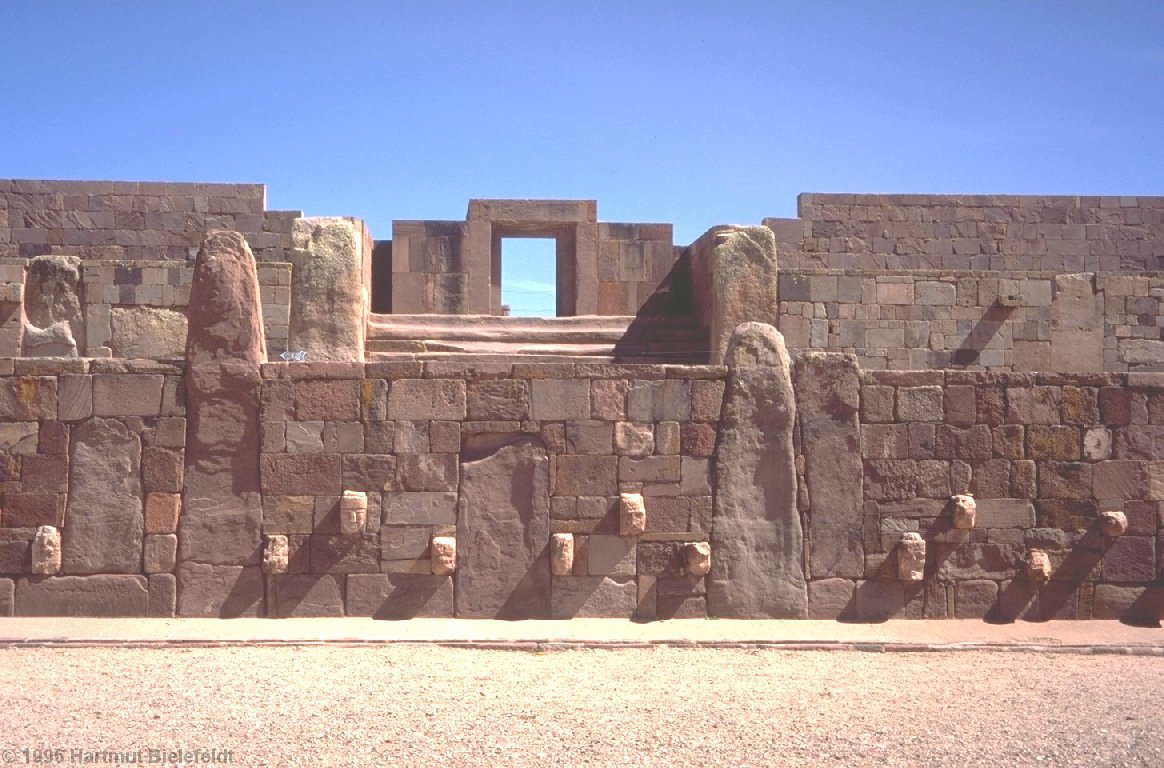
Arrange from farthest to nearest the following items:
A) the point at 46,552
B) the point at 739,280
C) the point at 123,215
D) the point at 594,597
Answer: the point at 123,215 → the point at 739,280 → the point at 594,597 → the point at 46,552

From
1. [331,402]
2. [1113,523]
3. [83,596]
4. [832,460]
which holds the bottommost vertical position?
[83,596]

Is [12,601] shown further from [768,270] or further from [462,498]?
[768,270]

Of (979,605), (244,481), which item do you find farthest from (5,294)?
(979,605)

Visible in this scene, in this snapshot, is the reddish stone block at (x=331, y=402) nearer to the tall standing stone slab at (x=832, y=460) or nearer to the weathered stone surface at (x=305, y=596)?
the weathered stone surface at (x=305, y=596)

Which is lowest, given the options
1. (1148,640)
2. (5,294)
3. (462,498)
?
(1148,640)

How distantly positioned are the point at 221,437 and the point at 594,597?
2920 millimetres

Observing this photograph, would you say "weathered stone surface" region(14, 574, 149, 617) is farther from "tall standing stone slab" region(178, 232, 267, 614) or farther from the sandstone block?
"tall standing stone slab" region(178, 232, 267, 614)

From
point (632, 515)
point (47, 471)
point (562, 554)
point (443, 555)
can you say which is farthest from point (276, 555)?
point (632, 515)

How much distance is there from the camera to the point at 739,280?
10797mm

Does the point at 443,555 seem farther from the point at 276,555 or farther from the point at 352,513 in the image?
the point at 276,555

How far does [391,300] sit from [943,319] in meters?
6.79

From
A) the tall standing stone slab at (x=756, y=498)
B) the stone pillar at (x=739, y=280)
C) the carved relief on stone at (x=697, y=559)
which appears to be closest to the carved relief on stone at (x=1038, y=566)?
the tall standing stone slab at (x=756, y=498)

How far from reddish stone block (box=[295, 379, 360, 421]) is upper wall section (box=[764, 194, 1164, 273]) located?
1094 centimetres

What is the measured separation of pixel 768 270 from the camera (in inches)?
431
